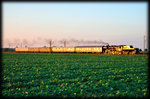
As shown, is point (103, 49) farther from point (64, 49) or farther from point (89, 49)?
point (64, 49)

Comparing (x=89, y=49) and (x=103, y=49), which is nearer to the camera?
(x=103, y=49)

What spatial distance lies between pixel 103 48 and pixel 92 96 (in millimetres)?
52663

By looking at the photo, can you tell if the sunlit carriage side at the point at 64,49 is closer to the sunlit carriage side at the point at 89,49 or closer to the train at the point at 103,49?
the train at the point at 103,49

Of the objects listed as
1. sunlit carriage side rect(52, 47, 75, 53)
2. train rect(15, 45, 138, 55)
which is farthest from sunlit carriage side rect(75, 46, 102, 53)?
sunlit carriage side rect(52, 47, 75, 53)

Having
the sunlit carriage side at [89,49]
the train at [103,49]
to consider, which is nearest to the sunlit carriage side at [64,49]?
the train at [103,49]

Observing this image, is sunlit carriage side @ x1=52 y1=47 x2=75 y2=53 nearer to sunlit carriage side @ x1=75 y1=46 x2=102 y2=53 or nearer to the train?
the train

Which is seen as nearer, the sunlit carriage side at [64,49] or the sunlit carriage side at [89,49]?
the sunlit carriage side at [89,49]

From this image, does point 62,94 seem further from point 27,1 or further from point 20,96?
point 27,1

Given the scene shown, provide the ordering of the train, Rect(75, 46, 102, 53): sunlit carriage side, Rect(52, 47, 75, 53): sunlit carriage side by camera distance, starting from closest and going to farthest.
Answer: the train, Rect(75, 46, 102, 53): sunlit carriage side, Rect(52, 47, 75, 53): sunlit carriage side

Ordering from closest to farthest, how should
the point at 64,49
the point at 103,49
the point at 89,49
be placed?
the point at 103,49 → the point at 89,49 → the point at 64,49

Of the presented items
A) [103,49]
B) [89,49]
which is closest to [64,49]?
[89,49]

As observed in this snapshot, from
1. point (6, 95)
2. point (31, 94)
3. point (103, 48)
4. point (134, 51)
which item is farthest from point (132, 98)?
point (103, 48)

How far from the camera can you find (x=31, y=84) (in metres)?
10.6

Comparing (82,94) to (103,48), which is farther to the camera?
(103,48)
